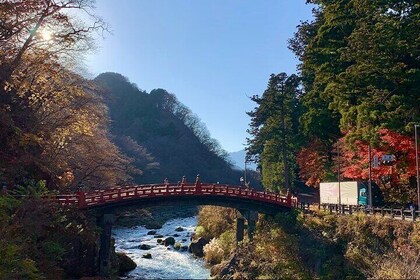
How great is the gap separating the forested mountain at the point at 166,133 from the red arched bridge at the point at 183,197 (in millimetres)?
65397

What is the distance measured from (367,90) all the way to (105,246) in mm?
21127

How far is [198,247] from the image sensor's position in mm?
34562

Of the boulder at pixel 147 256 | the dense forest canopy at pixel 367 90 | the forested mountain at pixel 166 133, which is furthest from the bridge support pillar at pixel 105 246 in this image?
the forested mountain at pixel 166 133

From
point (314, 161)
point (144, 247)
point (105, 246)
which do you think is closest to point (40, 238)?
point (105, 246)

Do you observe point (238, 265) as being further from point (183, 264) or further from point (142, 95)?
point (142, 95)

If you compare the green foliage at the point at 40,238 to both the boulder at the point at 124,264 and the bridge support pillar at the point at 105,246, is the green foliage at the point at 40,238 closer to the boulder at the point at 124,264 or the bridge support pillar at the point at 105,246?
the bridge support pillar at the point at 105,246

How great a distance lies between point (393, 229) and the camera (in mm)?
18906

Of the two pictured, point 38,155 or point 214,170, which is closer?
point 38,155

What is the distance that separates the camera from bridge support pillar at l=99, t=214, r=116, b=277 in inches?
888

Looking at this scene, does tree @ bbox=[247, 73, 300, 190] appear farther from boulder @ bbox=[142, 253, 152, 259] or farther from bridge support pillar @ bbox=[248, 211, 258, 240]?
boulder @ bbox=[142, 253, 152, 259]

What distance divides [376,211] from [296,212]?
623cm

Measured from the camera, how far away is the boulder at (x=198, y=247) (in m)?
34.1

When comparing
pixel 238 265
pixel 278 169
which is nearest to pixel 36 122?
pixel 238 265

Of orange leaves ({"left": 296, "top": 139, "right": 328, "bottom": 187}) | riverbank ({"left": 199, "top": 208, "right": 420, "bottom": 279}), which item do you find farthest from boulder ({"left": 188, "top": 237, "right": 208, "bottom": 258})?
orange leaves ({"left": 296, "top": 139, "right": 328, "bottom": 187})
